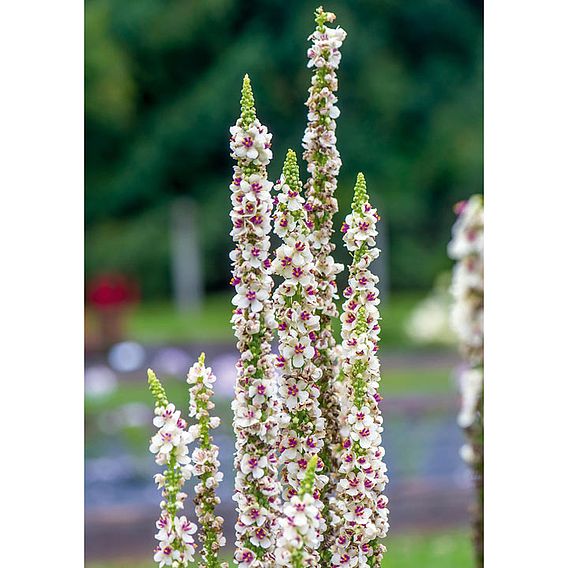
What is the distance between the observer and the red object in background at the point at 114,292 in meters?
4.91

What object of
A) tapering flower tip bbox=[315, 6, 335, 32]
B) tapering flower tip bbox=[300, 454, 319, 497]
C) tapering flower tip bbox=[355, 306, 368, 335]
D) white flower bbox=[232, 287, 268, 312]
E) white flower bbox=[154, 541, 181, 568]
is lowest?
white flower bbox=[154, 541, 181, 568]

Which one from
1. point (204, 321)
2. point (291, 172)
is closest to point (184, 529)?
point (291, 172)

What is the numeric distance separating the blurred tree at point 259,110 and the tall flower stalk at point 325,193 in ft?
6.56

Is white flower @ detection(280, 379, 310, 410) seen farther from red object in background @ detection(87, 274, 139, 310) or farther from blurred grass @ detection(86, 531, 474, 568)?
red object in background @ detection(87, 274, 139, 310)

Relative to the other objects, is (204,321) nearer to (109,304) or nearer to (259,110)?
(109,304)

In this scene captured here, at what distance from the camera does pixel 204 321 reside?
474 cm

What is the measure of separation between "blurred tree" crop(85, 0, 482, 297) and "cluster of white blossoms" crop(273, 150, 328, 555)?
82.1 inches

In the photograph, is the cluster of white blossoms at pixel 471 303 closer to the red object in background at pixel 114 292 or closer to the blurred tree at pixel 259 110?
the blurred tree at pixel 259 110

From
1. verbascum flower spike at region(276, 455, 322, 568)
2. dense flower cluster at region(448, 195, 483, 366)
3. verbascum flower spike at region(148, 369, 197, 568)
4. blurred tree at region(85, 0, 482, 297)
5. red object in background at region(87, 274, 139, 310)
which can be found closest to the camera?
verbascum flower spike at region(276, 455, 322, 568)

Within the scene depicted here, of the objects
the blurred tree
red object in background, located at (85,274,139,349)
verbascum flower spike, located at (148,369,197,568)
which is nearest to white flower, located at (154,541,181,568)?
verbascum flower spike, located at (148,369,197,568)

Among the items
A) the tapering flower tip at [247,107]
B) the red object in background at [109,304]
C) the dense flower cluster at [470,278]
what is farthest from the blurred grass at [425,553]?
the red object in background at [109,304]

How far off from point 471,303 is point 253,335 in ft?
1.56

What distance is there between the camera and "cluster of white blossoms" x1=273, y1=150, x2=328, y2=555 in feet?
4.27
